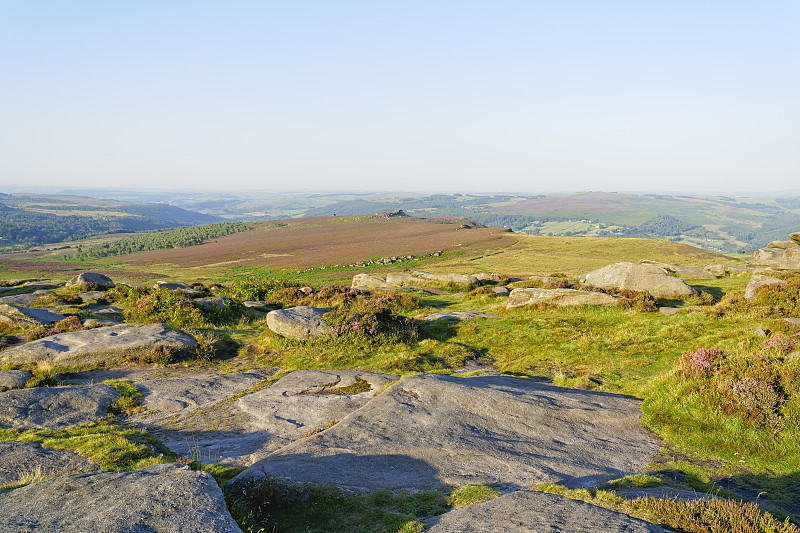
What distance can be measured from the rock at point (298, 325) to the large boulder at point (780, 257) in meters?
44.6

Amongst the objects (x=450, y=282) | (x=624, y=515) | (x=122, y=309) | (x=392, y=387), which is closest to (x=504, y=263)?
(x=450, y=282)

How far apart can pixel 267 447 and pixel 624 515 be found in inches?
316

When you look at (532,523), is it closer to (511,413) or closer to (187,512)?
(187,512)

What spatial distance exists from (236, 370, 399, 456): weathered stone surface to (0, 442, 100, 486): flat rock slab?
406 cm

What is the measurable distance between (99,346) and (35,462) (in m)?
11.8

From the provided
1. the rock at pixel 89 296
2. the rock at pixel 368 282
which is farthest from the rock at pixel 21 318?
the rock at pixel 368 282

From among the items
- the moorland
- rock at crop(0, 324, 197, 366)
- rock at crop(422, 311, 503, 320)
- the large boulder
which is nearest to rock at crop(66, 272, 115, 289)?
the moorland

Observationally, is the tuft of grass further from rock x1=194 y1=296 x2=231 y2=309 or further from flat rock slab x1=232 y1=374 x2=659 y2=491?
rock x1=194 y1=296 x2=231 y2=309

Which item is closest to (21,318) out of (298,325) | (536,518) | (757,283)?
(298,325)

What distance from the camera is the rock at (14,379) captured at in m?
14.6

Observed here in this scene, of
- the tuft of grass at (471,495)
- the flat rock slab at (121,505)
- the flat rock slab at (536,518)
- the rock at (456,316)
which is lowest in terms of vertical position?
the rock at (456,316)

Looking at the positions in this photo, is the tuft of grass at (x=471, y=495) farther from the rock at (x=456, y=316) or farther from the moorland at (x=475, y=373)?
the rock at (x=456, y=316)

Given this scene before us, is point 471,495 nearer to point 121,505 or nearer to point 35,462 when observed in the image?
point 121,505

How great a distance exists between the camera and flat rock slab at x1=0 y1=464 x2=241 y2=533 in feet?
17.9
